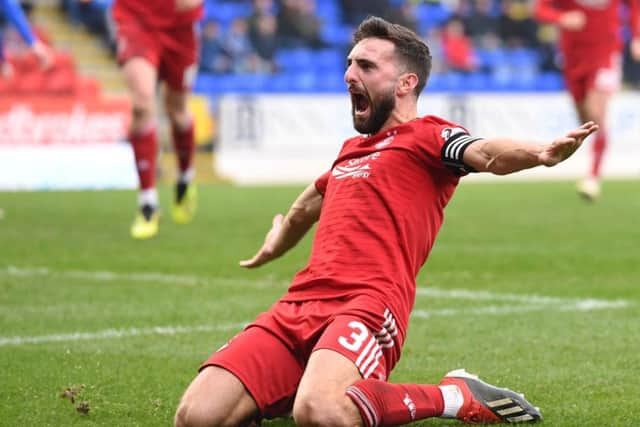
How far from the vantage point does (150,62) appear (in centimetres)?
978

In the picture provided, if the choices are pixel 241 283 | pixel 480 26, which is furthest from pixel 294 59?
pixel 241 283

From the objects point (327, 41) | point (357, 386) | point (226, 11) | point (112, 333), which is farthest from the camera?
point (327, 41)

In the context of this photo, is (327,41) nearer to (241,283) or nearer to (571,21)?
(571,21)

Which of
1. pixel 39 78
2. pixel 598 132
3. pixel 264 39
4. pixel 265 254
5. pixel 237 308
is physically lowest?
pixel 264 39

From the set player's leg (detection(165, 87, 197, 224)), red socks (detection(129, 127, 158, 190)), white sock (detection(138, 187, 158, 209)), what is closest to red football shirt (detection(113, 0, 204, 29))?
player's leg (detection(165, 87, 197, 224))

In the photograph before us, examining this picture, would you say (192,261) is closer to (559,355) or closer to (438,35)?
(559,355)

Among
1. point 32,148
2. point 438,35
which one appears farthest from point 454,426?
point 438,35

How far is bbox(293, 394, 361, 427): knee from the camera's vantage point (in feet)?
12.1

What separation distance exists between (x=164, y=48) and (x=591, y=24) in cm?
561

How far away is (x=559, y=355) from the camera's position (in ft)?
17.2

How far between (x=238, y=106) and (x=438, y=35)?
708 cm

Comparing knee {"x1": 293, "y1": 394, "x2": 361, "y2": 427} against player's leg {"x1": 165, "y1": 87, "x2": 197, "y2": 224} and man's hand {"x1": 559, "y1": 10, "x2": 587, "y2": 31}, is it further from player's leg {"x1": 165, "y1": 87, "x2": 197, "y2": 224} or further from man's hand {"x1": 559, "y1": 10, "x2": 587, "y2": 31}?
man's hand {"x1": 559, "y1": 10, "x2": 587, "y2": 31}

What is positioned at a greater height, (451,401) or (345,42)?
(451,401)

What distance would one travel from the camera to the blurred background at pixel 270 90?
1733 centimetres
